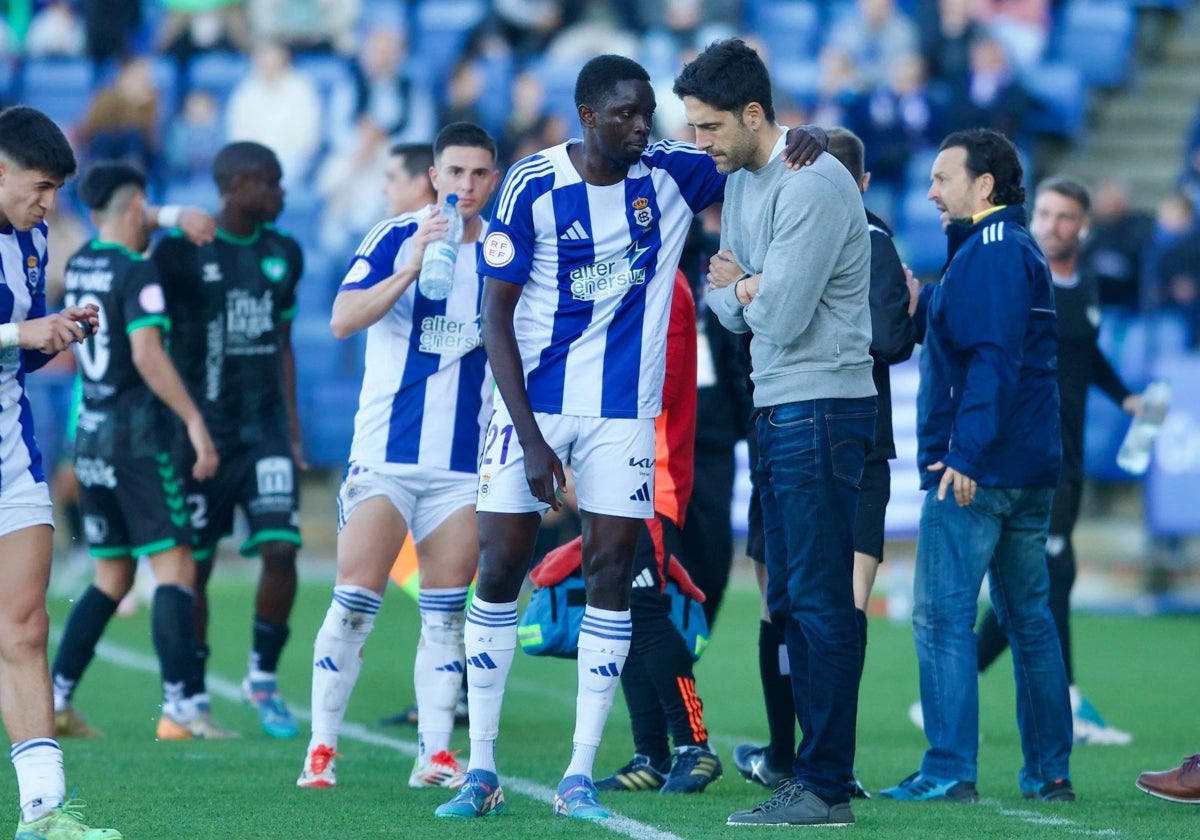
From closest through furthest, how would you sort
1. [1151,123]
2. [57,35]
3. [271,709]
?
[271,709] → [1151,123] → [57,35]

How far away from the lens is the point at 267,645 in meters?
8.06

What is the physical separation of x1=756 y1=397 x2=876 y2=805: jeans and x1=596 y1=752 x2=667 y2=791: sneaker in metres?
1.06

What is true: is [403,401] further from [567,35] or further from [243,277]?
[567,35]

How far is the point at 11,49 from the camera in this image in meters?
20.2

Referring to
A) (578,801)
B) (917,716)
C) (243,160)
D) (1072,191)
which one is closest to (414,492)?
(578,801)

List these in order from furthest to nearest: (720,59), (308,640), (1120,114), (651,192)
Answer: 1. (1120,114)
2. (308,640)
3. (651,192)
4. (720,59)

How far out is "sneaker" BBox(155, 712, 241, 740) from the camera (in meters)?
7.79

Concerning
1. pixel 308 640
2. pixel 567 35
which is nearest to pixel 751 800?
pixel 308 640

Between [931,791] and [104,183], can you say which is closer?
[931,791]

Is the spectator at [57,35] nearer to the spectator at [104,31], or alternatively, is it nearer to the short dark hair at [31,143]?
the spectator at [104,31]

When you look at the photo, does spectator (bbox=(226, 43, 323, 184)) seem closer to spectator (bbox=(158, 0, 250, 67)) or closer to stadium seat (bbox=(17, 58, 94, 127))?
spectator (bbox=(158, 0, 250, 67))

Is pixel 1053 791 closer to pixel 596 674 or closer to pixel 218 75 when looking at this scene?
pixel 596 674

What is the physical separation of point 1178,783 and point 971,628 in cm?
85

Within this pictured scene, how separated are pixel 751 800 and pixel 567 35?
13991 millimetres
